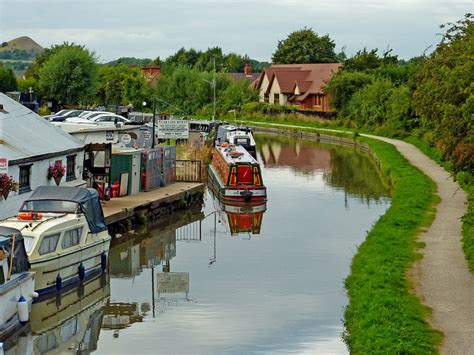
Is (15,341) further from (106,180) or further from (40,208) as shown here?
(106,180)

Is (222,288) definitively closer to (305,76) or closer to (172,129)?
(172,129)

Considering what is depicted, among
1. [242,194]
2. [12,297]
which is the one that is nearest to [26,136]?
[12,297]

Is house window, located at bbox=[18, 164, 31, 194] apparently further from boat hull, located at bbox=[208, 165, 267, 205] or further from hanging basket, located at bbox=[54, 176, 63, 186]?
boat hull, located at bbox=[208, 165, 267, 205]

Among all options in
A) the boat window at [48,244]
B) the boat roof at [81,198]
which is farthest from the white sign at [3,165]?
the boat window at [48,244]

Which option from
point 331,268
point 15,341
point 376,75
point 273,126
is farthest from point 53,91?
point 15,341

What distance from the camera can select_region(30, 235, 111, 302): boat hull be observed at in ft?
76.0

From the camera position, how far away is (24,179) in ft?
97.7

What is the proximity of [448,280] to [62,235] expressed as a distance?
9155 millimetres

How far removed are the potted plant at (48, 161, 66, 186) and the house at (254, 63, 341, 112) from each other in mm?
72328

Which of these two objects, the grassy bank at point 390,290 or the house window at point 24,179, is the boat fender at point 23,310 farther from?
the house window at point 24,179

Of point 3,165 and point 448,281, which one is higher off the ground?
point 3,165

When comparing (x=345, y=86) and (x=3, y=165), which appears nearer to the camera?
(x=3, y=165)

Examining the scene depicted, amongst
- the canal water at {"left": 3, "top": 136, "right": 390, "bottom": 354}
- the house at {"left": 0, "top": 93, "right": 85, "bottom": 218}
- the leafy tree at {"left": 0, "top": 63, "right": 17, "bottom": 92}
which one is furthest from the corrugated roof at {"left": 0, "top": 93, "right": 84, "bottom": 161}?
the leafy tree at {"left": 0, "top": 63, "right": 17, "bottom": 92}

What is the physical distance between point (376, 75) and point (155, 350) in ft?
237
